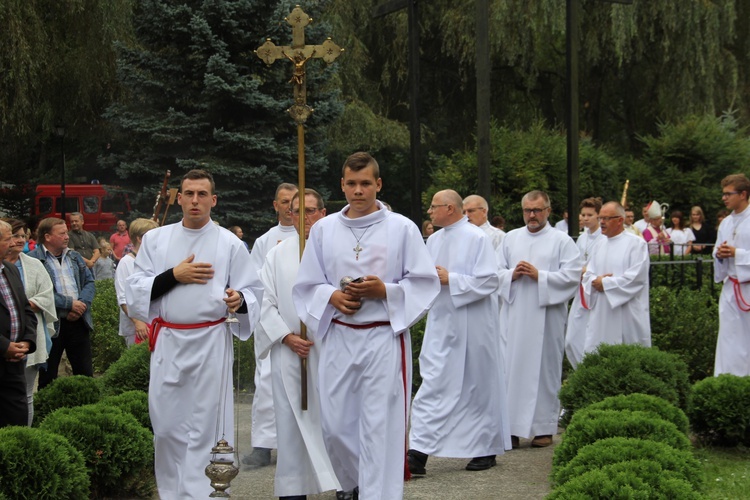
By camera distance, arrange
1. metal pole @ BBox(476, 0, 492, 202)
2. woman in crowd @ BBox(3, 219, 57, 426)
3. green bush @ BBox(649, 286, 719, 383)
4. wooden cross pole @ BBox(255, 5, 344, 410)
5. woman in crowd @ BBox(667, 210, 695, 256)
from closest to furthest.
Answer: wooden cross pole @ BBox(255, 5, 344, 410) → woman in crowd @ BBox(3, 219, 57, 426) → metal pole @ BBox(476, 0, 492, 202) → green bush @ BBox(649, 286, 719, 383) → woman in crowd @ BBox(667, 210, 695, 256)

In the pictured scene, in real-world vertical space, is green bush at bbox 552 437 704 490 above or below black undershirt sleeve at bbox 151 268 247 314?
below

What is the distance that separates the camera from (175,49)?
21391 mm

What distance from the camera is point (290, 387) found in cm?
725

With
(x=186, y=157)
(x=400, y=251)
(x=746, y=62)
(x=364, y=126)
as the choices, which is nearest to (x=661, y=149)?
(x=746, y=62)

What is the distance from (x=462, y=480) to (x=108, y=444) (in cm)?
261

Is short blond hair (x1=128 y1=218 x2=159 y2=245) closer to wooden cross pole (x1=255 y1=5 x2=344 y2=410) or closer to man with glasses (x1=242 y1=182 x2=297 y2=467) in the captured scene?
man with glasses (x1=242 y1=182 x2=297 y2=467)

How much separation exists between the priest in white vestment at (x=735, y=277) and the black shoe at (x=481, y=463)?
123 inches

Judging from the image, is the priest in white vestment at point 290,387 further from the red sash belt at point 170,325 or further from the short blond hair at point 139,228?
the short blond hair at point 139,228

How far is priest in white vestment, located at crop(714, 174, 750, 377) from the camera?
10898 millimetres

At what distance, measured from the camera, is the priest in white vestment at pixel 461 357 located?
8.77 meters

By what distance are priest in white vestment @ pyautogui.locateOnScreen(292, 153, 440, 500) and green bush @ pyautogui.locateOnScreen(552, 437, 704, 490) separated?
37.9 inches

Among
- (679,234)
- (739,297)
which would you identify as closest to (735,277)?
(739,297)

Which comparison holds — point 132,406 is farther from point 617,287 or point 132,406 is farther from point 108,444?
point 617,287

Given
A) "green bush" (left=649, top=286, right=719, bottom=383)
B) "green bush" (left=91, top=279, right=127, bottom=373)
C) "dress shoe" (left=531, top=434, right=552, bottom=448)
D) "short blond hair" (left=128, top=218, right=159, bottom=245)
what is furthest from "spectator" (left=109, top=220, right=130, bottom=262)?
"dress shoe" (left=531, top=434, right=552, bottom=448)
